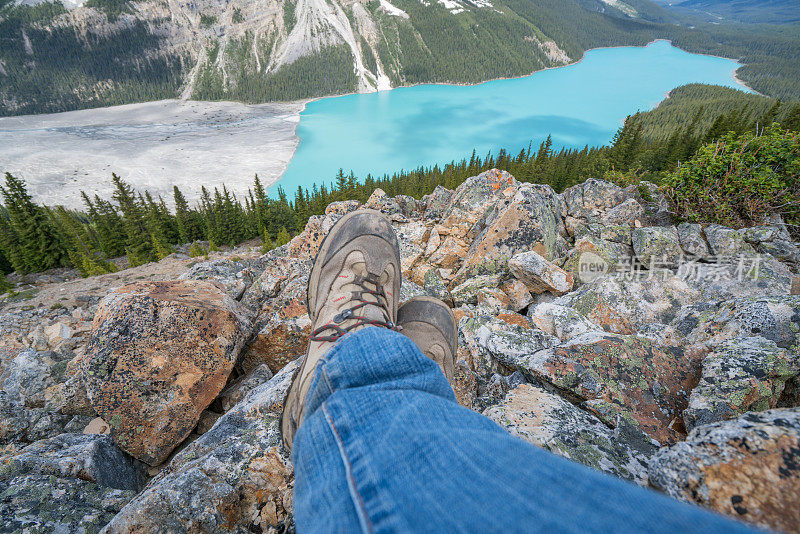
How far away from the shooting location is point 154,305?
3.43 meters

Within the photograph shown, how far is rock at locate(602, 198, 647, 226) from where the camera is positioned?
294 inches

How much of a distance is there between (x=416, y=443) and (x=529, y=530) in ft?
1.60

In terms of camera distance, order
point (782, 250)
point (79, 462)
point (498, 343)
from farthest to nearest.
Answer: point (782, 250), point (498, 343), point (79, 462)

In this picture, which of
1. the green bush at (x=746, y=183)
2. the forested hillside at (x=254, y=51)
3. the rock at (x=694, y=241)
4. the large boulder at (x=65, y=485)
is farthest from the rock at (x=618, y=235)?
the forested hillside at (x=254, y=51)

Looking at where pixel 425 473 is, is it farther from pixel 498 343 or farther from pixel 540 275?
pixel 540 275

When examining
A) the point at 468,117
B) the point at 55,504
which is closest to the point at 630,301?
the point at 55,504

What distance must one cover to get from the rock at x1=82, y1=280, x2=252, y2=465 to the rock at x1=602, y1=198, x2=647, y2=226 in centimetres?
811

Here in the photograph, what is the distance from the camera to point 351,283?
3189 mm

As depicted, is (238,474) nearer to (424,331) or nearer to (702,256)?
(424,331)

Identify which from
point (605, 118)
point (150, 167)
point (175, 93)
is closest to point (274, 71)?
point (175, 93)

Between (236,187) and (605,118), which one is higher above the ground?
(605,118)

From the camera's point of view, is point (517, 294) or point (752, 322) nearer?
point (752, 322)

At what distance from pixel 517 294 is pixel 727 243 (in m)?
3.62

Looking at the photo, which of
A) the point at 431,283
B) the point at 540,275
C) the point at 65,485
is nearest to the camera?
the point at 65,485
